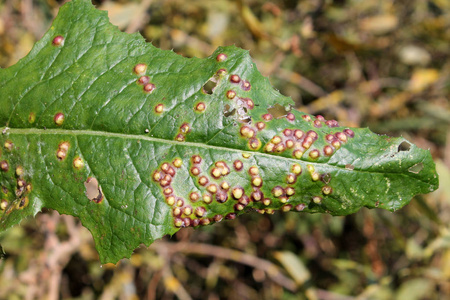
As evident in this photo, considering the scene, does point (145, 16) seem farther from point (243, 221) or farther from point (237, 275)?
point (237, 275)

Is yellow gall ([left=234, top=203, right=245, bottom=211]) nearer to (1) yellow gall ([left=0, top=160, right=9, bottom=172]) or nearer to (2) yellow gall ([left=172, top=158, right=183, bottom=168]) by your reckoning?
(2) yellow gall ([left=172, top=158, right=183, bottom=168])

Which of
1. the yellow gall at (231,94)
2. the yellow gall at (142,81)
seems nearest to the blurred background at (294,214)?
the yellow gall at (142,81)

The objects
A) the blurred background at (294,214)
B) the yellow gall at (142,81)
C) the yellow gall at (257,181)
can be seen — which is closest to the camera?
the yellow gall at (257,181)

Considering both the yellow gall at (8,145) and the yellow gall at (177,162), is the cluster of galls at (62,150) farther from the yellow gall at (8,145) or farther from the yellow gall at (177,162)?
the yellow gall at (177,162)

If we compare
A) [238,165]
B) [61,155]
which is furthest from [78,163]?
[238,165]

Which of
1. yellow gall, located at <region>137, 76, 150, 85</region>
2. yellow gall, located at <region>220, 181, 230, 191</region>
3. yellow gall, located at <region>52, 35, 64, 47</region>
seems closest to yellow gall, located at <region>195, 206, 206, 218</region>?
yellow gall, located at <region>220, 181, 230, 191</region>

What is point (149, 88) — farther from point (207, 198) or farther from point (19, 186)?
point (19, 186)
